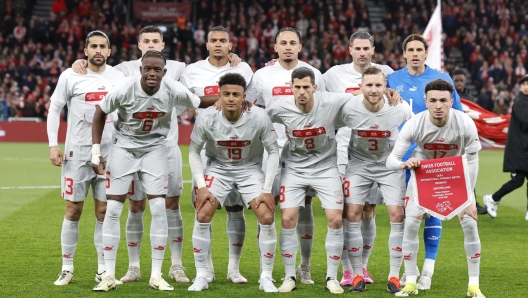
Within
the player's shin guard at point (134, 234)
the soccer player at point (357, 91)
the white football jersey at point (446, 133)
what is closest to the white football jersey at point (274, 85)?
the soccer player at point (357, 91)

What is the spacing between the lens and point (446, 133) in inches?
281

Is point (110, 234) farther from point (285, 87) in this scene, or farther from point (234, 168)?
point (285, 87)

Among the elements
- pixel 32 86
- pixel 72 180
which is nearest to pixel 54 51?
pixel 32 86

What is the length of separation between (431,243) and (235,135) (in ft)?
6.77

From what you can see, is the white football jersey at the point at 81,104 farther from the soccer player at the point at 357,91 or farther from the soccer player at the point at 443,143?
the soccer player at the point at 443,143

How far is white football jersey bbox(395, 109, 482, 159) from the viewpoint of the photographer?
7105 millimetres

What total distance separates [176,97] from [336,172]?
1586 millimetres

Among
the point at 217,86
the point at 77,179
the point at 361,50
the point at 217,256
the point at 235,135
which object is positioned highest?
the point at 361,50

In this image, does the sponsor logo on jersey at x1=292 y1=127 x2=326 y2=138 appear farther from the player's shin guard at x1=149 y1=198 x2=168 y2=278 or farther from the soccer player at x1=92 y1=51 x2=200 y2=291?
the player's shin guard at x1=149 y1=198 x2=168 y2=278

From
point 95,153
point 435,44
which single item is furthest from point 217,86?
point 435,44

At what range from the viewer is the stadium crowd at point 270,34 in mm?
28312

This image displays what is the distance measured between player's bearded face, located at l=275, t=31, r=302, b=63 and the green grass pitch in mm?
2152

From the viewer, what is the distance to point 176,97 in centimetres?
749

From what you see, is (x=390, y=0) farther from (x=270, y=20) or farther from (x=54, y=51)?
(x=54, y=51)
